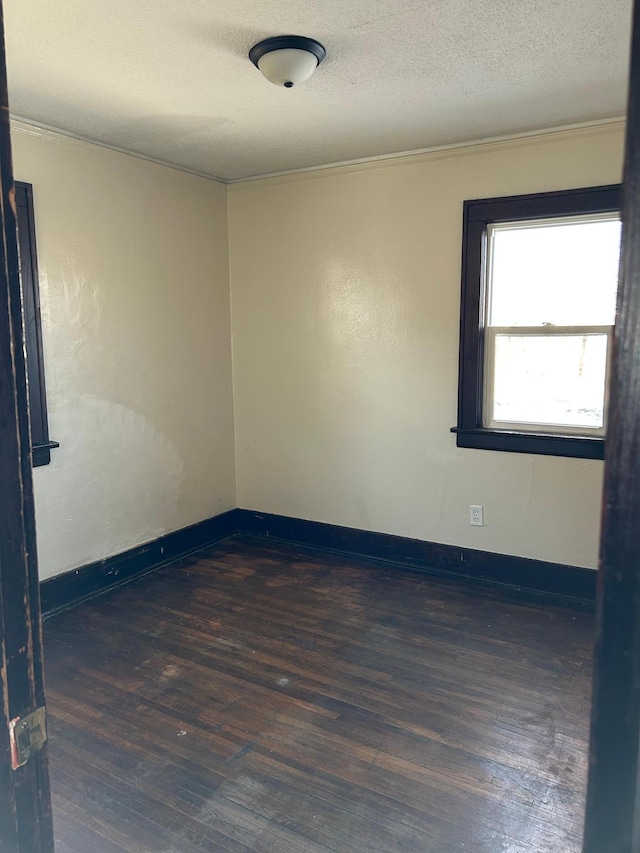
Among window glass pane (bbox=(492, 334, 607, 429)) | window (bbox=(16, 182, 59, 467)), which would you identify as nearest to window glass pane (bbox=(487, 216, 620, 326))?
window glass pane (bbox=(492, 334, 607, 429))

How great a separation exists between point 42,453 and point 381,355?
6.89 feet

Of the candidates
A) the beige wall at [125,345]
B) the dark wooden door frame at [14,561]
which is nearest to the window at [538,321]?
the beige wall at [125,345]

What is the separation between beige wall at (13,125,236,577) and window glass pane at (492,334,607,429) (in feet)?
6.70

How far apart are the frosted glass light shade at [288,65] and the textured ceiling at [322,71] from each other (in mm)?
81

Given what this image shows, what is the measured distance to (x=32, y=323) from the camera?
313cm

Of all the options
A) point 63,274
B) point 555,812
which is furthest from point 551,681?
point 63,274

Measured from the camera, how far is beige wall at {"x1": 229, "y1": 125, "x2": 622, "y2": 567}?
3.44 metres

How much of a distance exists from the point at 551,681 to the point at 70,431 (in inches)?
109

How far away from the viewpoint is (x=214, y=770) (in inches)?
83.7

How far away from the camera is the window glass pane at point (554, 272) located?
10.6 feet

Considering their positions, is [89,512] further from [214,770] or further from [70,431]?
[214,770]

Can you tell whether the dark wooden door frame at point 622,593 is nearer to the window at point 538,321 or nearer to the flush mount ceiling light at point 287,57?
the flush mount ceiling light at point 287,57

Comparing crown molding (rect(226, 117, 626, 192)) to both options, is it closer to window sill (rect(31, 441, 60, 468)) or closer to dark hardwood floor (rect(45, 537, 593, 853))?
window sill (rect(31, 441, 60, 468))

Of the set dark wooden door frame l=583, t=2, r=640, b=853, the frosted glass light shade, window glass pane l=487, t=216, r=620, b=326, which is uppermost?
the frosted glass light shade
